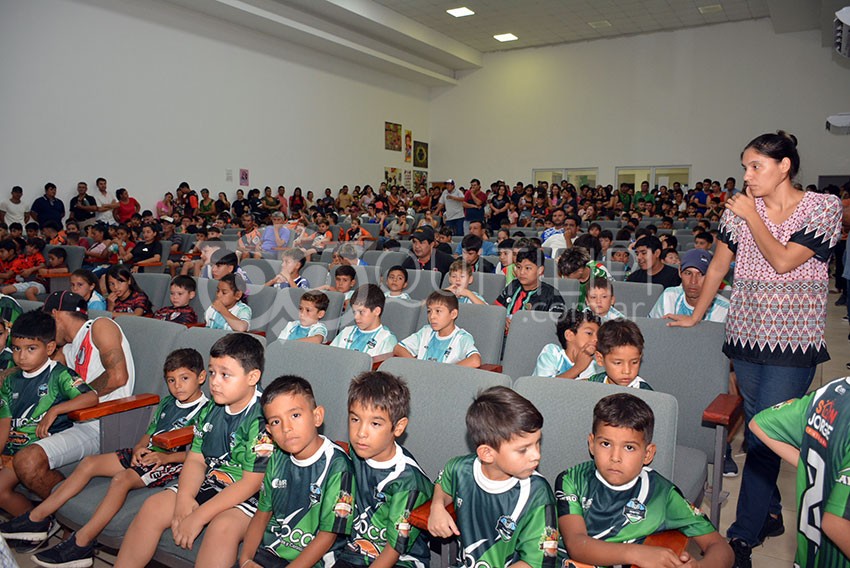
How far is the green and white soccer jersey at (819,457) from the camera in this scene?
1161mm

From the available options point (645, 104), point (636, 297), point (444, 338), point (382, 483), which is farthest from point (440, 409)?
point (645, 104)

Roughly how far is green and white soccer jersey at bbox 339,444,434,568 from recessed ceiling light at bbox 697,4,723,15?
14127 millimetres

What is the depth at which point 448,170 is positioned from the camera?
1820cm

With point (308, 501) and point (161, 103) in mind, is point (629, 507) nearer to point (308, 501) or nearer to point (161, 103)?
point (308, 501)

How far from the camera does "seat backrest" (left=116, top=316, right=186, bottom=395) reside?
108 inches

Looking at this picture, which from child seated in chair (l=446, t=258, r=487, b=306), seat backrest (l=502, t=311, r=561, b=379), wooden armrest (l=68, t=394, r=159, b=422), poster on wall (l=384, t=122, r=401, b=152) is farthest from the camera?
poster on wall (l=384, t=122, r=401, b=152)

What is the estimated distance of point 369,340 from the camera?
11.0ft

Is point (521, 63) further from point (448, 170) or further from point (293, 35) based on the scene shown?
point (293, 35)

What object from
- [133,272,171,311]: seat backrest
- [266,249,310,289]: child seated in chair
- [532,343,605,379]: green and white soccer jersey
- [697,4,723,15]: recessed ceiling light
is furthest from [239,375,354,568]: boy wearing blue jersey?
[697,4,723,15]: recessed ceiling light

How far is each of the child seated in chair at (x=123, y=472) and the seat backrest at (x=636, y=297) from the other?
2.64 m

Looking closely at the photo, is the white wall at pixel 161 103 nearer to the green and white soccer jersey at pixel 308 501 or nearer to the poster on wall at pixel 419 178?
the poster on wall at pixel 419 178

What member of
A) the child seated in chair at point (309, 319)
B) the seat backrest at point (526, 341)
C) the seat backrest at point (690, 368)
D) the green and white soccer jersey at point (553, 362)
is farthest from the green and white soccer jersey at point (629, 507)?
the child seated in chair at point (309, 319)

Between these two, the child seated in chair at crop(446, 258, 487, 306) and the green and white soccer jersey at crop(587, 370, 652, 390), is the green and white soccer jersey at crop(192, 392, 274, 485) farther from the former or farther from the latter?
the child seated in chair at crop(446, 258, 487, 306)

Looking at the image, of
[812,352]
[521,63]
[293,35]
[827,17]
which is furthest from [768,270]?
[521,63]
